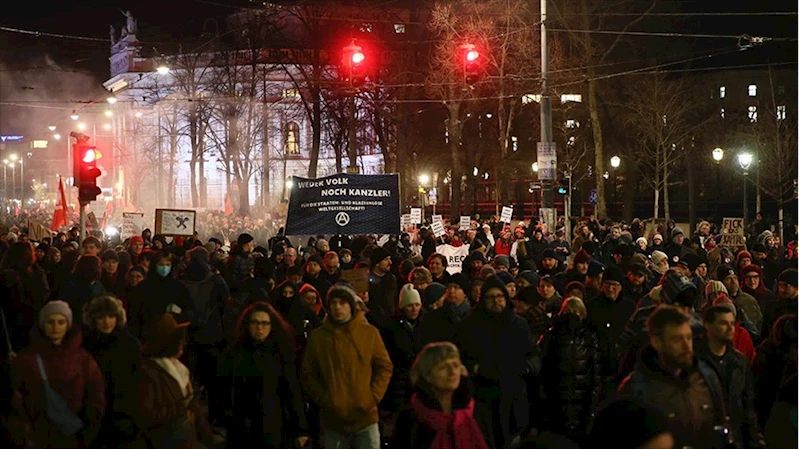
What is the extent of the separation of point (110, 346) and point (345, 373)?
60.1 inches

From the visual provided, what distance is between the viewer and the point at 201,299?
468 inches

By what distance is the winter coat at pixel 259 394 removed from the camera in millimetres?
7801

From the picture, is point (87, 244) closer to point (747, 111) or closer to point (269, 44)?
point (269, 44)

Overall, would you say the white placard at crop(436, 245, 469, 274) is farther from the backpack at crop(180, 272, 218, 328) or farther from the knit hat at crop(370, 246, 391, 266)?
the backpack at crop(180, 272, 218, 328)

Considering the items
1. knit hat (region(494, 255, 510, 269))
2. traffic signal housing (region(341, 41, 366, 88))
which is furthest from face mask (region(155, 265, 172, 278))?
traffic signal housing (region(341, 41, 366, 88))

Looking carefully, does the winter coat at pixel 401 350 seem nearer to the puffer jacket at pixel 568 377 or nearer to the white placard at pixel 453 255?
the puffer jacket at pixel 568 377

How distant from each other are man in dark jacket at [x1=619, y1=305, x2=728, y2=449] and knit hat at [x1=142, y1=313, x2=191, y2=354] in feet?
8.43

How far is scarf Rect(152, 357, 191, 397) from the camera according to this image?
→ 630 centimetres

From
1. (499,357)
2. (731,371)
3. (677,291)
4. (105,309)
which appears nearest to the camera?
(731,371)

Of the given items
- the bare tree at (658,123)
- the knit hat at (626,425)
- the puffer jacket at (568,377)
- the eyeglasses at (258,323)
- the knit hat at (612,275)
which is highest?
the bare tree at (658,123)

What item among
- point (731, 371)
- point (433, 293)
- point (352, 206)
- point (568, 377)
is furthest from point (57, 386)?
point (352, 206)

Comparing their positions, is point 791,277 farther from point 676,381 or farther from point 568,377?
point 676,381

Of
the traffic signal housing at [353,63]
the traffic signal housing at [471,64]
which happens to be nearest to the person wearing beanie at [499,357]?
the traffic signal housing at [353,63]

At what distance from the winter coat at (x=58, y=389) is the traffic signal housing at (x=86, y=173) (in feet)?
35.4
